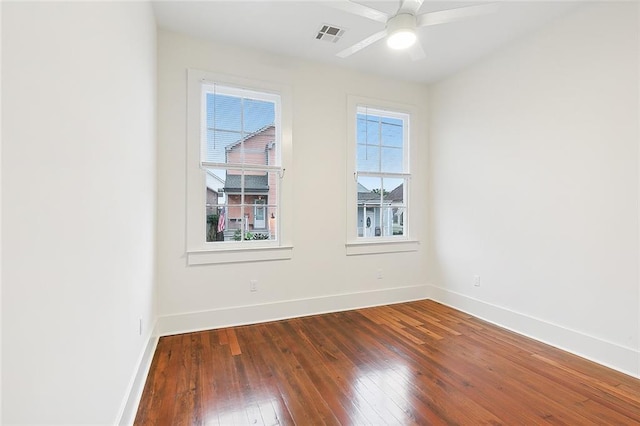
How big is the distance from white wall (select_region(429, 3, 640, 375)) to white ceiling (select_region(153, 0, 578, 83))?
0.89 feet

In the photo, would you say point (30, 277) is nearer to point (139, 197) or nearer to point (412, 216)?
point (139, 197)

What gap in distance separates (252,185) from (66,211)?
7.73ft

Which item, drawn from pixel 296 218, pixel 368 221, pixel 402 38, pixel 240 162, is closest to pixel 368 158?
pixel 368 221

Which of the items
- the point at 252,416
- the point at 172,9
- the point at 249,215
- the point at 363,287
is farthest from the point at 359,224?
the point at 172,9

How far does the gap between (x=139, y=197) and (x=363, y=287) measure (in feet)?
8.67

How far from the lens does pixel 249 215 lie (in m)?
3.29

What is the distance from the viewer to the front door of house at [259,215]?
10.9 ft

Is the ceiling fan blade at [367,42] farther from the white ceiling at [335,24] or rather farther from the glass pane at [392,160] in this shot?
the glass pane at [392,160]

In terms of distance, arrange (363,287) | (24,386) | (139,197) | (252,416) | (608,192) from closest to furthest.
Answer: (24,386) < (252,416) < (139,197) < (608,192) < (363,287)

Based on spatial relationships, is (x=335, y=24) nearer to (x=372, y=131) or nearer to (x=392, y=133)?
(x=372, y=131)

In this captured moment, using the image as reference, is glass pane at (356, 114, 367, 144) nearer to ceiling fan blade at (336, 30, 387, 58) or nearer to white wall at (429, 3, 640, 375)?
white wall at (429, 3, 640, 375)

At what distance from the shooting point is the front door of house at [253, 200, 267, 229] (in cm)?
331

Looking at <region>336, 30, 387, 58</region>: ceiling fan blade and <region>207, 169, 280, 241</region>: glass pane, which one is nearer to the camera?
<region>336, 30, 387, 58</region>: ceiling fan blade

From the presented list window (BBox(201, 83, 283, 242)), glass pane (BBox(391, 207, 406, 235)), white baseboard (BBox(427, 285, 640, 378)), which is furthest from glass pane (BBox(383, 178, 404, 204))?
window (BBox(201, 83, 283, 242))
